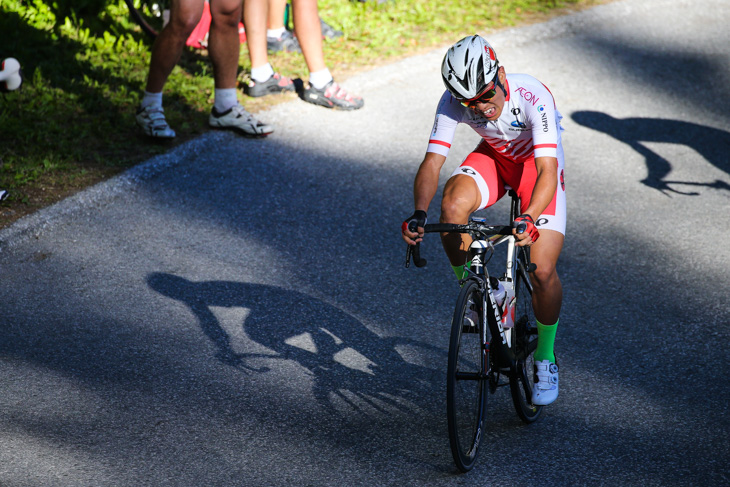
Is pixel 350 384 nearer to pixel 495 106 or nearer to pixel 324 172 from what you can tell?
pixel 495 106

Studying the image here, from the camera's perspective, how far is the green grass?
582 centimetres

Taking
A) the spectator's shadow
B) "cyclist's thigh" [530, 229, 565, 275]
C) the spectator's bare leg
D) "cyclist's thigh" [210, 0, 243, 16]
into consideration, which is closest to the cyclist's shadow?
"cyclist's thigh" [530, 229, 565, 275]

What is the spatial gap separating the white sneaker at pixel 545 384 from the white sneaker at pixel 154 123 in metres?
3.86

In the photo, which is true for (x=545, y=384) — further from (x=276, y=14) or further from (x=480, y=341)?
(x=276, y=14)

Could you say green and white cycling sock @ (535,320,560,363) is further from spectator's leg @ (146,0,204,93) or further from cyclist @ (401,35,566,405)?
spectator's leg @ (146,0,204,93)

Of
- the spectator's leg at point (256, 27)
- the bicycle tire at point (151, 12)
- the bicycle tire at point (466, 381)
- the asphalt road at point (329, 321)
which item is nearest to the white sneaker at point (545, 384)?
the asphalt road at point (329, 321)

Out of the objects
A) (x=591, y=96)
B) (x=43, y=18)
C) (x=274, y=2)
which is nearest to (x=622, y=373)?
(x=591, y=96)

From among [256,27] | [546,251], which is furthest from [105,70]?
[546,251]

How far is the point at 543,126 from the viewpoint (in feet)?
11.6

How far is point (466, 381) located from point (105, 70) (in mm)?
5567

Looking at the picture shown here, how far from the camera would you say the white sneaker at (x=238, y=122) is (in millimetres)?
6594

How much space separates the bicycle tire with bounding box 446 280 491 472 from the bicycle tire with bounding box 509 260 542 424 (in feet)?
0.69

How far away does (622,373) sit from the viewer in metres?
4.01

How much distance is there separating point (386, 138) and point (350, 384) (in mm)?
3477
